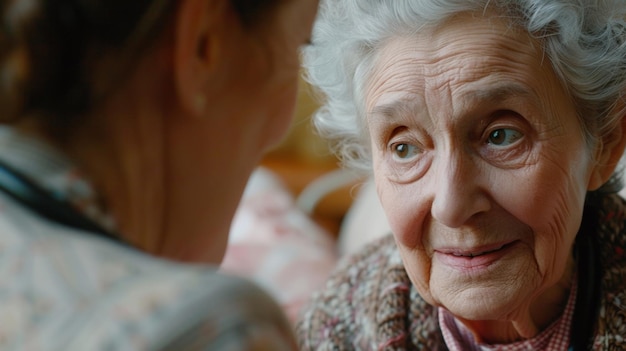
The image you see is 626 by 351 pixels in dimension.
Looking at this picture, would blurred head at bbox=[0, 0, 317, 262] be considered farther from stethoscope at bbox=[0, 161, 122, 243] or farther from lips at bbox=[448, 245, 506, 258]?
lips at bbox=[448, 245, 506, 258]

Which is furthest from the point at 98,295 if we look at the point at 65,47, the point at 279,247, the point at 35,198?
the point at 279,247

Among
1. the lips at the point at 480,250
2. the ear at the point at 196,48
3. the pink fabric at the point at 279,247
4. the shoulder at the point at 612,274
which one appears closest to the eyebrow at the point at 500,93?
the lips at the point at 480,250

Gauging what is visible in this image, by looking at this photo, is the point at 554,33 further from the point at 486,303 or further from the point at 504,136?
the point at 486,303

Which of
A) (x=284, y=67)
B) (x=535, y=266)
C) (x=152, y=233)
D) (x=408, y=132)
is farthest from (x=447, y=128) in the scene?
(x=152, y=233)

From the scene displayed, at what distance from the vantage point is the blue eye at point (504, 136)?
130 centimetres

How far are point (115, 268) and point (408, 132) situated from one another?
0.72 metres

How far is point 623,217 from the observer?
58.8 inches

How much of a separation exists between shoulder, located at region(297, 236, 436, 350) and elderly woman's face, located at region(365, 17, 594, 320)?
17 cm

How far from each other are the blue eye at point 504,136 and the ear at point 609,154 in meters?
0.18

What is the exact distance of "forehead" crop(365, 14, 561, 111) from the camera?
1.27 meters

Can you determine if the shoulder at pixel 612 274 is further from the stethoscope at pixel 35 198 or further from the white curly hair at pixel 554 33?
the stethoscope at pixel 35 198

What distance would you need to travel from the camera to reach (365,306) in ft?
5.23

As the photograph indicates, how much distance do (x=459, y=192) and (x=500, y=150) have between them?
10cm

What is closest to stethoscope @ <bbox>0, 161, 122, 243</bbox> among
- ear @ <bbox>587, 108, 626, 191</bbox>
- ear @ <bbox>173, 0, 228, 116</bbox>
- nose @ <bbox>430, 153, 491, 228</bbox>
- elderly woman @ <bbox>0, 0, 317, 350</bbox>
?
elderly woman @ <bbox>0, 0, 317, 350</bbox>
